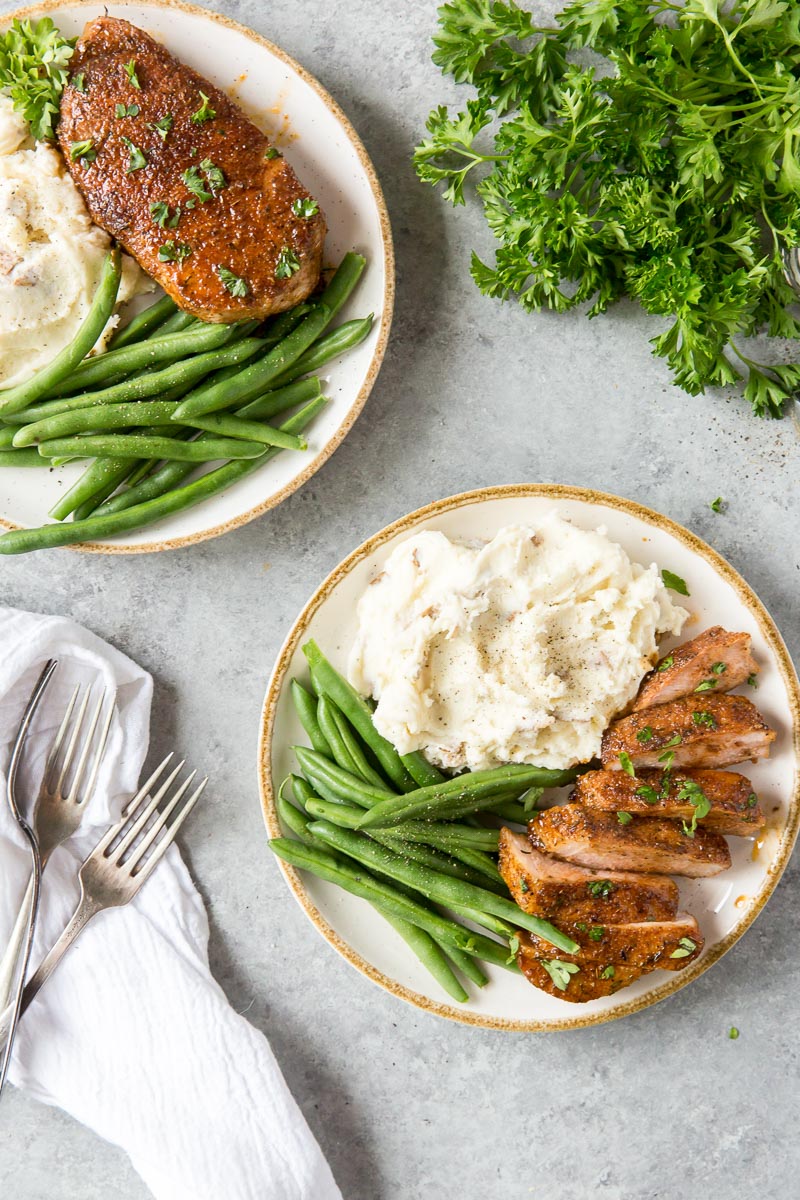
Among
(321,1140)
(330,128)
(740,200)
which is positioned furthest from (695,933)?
(330,128)

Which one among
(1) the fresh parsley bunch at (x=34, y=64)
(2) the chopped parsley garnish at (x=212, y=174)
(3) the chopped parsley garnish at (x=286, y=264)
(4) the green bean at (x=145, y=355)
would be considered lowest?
(4) the green bean at (x=145, y=355)

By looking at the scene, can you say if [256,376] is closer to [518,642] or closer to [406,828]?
[518,642]

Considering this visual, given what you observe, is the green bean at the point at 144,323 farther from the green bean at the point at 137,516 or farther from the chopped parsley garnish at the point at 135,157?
the green bean at the point at 137,516

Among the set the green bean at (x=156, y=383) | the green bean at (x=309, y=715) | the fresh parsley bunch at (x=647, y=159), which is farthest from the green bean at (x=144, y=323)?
the green bean at (x=309, y=715)

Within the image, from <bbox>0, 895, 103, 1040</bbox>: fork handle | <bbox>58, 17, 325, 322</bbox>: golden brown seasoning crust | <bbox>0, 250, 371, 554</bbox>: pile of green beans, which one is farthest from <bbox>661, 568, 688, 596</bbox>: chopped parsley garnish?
<bbox>0, 895, 103, 1040</bbox>: fork handle

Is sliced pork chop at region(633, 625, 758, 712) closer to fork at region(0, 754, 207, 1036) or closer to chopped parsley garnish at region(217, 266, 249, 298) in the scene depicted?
fork at region(0, 754, 207, 1036)

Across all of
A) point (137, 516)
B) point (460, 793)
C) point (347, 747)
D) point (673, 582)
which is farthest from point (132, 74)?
point (460, 793)
